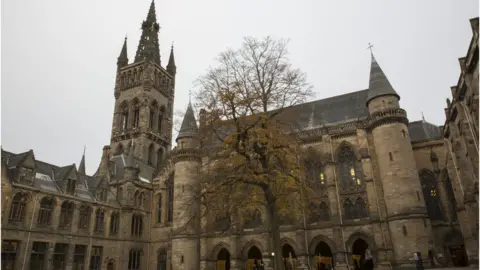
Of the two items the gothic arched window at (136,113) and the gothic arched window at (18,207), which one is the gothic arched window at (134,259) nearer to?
the gothic arched window at (18,207)

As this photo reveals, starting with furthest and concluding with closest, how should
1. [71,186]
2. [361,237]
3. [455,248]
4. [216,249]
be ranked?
[71,186] < [216,249] < [455,248] < [361,237]

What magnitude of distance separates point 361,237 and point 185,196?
15316 mm

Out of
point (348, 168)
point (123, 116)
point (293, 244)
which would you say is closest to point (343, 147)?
point (348, 168)

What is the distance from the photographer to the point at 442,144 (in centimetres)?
2900

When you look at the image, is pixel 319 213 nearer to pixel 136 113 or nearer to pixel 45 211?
pixel 45 211

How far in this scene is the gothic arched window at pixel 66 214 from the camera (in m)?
30.1

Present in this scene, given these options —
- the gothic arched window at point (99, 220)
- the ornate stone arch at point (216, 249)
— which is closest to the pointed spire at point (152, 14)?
the gothic arched window at point (99, 220)

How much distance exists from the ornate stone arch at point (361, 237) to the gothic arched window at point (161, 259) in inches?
742

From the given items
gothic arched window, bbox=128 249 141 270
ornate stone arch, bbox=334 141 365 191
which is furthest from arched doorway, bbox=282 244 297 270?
gothic arched window, bbox=128 249 141 270

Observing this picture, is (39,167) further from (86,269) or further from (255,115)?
(255,115)

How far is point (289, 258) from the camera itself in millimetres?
26938

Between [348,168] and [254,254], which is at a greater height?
[348,168]

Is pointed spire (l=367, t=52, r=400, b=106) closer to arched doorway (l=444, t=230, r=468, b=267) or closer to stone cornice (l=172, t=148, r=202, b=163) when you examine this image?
arched doorway (l=444, t=230, r=468, b=267)

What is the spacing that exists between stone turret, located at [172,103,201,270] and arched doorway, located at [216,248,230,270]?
1.84 meters
